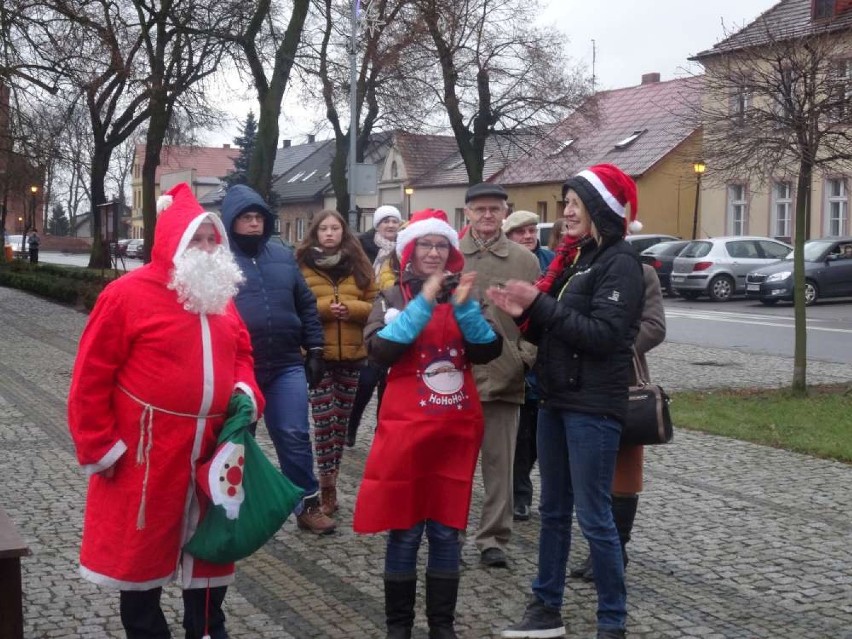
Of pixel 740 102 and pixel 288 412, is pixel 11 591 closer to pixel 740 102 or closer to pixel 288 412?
pixel 288 412

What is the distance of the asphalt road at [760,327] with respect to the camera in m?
17.9

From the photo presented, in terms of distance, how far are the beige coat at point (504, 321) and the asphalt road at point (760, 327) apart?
36.4 feet

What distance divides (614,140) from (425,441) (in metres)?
43.0

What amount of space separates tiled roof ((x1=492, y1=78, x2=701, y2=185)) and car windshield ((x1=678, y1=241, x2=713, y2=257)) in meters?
8.55

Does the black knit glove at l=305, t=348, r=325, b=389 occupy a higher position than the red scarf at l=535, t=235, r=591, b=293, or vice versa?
the red scarf at l=535, t=235, r=591, b=293

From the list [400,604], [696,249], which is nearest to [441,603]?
[400,604]

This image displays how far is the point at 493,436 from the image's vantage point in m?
5.94

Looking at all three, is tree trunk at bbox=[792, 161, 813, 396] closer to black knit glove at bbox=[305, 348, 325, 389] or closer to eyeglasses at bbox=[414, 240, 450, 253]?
black knit glove at bbox=[305, 348, 325, 389]

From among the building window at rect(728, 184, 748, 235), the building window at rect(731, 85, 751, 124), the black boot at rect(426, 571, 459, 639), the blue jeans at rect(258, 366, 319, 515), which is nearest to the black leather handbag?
the black boot at rect(426, 571, 459, 639)

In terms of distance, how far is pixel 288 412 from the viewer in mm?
6113

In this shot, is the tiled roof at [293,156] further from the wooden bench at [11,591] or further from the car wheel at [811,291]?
the wooden bench at [11,591]

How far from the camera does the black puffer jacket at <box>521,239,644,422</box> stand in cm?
441

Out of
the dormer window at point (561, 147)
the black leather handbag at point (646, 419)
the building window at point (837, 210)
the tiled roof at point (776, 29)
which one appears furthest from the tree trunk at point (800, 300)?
the dormer window at point (561, 147)

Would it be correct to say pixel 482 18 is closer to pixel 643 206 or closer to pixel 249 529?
pixel 643 206
